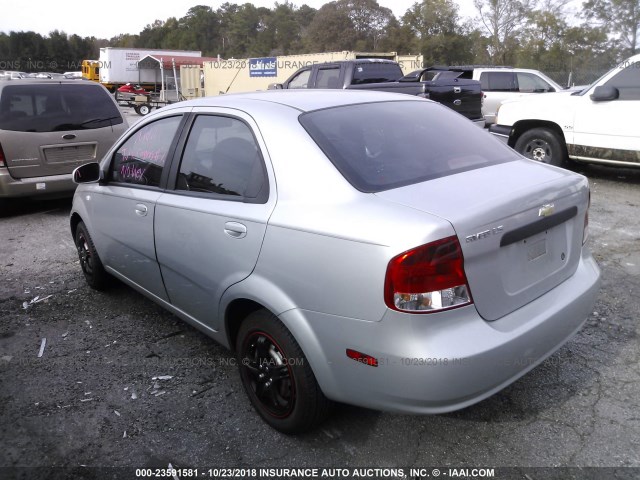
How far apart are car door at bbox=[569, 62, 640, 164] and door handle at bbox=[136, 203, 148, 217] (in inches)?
267

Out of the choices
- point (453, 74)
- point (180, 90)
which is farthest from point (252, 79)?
point (453, 74)

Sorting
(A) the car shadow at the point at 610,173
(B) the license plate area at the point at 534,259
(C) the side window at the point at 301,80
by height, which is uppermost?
(C) the side window at the point at 301,80

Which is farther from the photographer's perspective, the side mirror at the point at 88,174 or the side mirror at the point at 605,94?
the side mirror at the point at 605,94

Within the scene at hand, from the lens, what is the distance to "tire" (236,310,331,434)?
8.24 ft

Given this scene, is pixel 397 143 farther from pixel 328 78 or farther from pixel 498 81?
pixel 498 81

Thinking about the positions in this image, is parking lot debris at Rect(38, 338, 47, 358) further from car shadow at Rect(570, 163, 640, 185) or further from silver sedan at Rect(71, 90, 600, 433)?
car shadow at Rect(570, 163, 640, 185)

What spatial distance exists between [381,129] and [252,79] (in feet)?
90.9

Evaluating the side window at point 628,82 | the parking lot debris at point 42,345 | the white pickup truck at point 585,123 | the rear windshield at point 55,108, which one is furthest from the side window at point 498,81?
the parking lot debris at point 42,345

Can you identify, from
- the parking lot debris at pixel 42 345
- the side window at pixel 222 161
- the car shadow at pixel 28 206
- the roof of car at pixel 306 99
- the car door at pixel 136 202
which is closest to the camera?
the side window at pixel 222 161

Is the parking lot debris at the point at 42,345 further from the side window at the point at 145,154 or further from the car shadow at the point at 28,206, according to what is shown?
the car shadow at the point at 28,206

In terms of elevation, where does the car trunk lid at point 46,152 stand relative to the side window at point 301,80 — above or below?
below

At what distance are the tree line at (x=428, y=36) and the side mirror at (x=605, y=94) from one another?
23.9m

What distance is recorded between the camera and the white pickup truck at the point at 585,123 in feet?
24.4

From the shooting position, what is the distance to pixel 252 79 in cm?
2912
